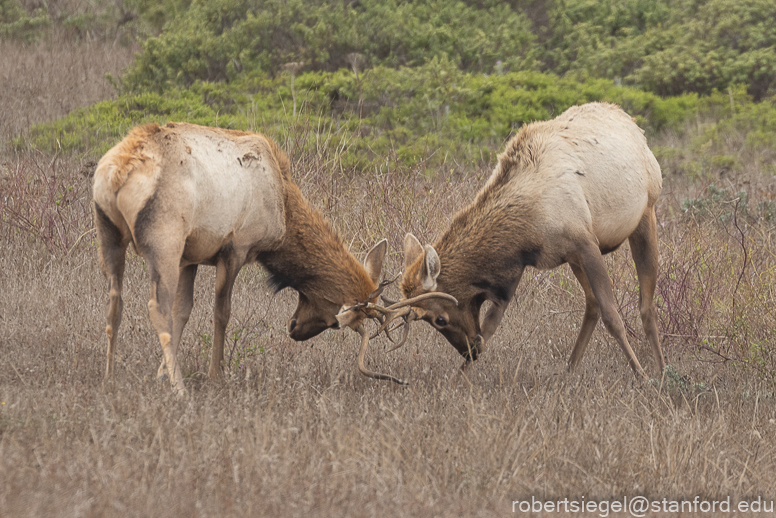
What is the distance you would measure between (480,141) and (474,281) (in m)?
8.18

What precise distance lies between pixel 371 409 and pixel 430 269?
1.00 meters

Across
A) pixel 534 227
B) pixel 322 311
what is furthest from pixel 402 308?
pixel 534 227

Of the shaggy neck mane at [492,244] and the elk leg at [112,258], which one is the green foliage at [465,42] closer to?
the shaggy neck mane at [492,244]

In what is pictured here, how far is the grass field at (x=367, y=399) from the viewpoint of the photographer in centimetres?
344

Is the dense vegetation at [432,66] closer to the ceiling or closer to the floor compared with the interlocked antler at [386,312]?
closer to the floor

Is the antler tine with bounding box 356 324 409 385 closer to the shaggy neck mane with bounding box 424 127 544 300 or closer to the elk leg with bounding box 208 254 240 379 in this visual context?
the shaggy neck mane with bounding box 424 127 544 300

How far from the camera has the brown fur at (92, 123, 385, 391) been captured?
4.42 meters

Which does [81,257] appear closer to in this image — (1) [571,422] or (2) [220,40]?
(1) [571,422]

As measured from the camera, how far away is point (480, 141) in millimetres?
13344

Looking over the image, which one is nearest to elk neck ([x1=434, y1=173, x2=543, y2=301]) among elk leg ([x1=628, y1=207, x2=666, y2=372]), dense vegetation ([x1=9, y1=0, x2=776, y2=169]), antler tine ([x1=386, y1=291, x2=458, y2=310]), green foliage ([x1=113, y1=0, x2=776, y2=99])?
antler tine ([x1=386, y1=291, x2=458, y2=310])

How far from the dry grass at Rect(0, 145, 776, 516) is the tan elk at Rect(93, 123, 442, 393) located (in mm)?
381

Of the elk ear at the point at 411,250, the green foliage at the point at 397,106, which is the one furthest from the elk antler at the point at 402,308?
the green foliage at the point at 397,106

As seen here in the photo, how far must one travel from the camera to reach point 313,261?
5.51m

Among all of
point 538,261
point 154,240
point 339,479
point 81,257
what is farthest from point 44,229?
point 339,479
